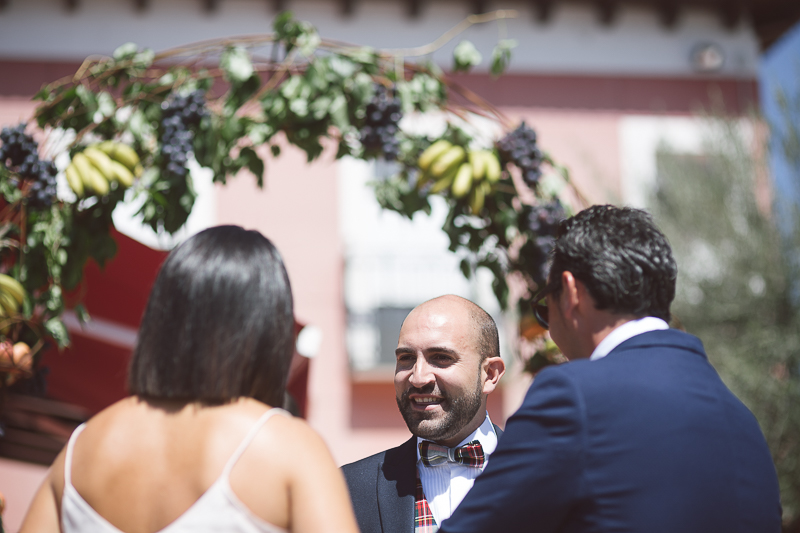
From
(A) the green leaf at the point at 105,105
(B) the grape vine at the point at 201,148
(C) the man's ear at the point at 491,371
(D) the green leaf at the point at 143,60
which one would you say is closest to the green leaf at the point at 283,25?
(B) the grape vine at the point at 201,148

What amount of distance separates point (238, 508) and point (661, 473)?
79 cm

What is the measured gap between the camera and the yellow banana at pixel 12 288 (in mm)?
2588

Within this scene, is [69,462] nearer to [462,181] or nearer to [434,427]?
[434,427]

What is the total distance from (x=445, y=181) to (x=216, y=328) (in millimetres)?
1622

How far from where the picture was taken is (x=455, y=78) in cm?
838

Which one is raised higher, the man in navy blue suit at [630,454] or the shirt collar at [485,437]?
the man in navy blue suit at [630,454]

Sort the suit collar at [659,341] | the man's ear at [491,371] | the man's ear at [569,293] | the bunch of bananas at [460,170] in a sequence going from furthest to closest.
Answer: the bunch of bananas at [460,170] → the man's ear at [491,371] → the man's ear at [569,293] → the suit collar at [659,341]

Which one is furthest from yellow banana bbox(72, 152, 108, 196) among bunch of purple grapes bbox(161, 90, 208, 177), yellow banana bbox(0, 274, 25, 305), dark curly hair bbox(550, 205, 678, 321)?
dark curly hair bbox(550, 205, 678, 321)

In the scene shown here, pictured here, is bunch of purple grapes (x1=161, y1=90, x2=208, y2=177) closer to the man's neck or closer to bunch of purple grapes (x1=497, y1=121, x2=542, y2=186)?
bunch of purple grapes (x1=497, y1=121, x2=542, y2=186)

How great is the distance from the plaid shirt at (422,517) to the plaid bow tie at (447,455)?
0.32 feet

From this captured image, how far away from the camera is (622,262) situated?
1.62 m

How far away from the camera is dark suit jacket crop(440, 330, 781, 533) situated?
4.73ft

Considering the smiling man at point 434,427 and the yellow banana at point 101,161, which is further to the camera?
the yellow banana at point 101,161

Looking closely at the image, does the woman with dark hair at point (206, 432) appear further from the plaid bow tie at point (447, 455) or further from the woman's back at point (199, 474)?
the plaid bow tie at point (447, 455)
